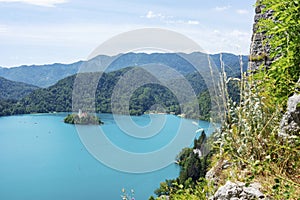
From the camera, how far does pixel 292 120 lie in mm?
1803

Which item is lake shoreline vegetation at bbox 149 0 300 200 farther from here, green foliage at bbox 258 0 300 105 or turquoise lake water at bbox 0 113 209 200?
turquoise lake water at bbox 0 113 209 200

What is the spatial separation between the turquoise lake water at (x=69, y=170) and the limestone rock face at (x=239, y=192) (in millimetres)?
13450

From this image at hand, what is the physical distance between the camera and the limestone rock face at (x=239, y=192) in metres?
1.52

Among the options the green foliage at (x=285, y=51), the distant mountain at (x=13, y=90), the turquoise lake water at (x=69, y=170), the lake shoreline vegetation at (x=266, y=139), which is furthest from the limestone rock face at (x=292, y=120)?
the distant mountain at (x=13, y=90)

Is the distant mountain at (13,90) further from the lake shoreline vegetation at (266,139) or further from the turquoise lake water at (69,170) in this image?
the lake shoreline vegetation at (266,139)

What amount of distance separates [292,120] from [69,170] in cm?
3881

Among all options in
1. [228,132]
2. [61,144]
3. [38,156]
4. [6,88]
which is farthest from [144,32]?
[6,88]

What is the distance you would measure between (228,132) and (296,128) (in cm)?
40

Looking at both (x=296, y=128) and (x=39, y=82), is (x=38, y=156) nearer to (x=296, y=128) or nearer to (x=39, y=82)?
(x=296, y=128)

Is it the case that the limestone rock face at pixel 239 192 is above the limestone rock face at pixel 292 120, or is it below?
below

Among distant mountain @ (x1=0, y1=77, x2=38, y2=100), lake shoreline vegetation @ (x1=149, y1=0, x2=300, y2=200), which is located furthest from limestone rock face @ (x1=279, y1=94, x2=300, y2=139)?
distant mountain @ (x1=0, y1=77, x2=38, y2=100)

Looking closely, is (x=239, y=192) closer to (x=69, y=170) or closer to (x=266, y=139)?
(x=266, y=139)

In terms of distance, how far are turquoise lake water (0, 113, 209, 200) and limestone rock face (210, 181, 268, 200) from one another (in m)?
13.5

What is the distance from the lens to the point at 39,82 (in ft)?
643
